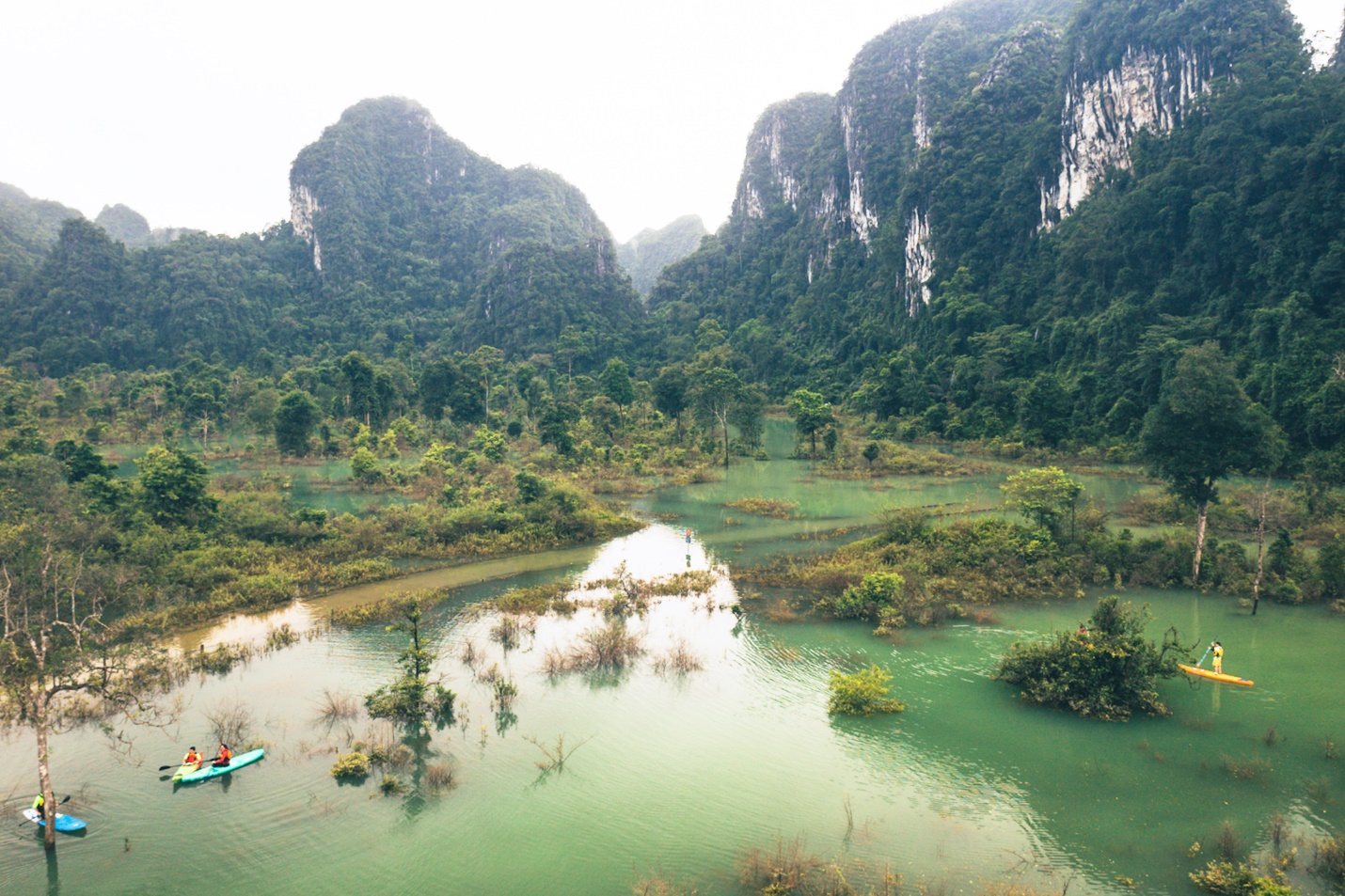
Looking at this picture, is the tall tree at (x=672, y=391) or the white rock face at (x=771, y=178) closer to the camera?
the tall tree at (x=672, y=391)

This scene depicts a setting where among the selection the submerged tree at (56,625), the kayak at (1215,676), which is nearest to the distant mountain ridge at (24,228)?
the submerged tree at (56,625)

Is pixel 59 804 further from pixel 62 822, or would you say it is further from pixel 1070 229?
pixel 1070 229

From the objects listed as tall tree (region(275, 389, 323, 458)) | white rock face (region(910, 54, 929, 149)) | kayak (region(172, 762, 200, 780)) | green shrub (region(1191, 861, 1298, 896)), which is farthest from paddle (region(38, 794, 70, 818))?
white rock face (region(910, 54, 929, 149))

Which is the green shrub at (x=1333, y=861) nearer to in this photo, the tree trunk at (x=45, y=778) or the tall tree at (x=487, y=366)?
the tree trunk at (x=45, y=778)

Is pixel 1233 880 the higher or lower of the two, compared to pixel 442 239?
lower

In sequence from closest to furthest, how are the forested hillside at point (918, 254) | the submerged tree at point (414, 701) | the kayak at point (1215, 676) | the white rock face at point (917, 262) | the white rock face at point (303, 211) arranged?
1. the submerged tree at point (414, 701)
2. the kayak at point (1215, 676)
3. the forested hillside at point (918, 254)
4. the white rock face at point (917, 262)
5. the white rock face at point (303, 211)

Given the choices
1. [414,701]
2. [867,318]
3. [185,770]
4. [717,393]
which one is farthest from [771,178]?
[185,770]
